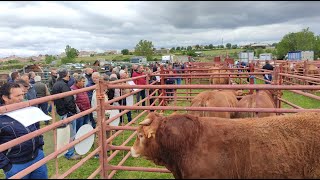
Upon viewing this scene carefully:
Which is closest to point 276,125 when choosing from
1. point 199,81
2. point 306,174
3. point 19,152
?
point 306,174

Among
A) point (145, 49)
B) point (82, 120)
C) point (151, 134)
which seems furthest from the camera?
point (145, 49)

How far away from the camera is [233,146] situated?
8.90ft

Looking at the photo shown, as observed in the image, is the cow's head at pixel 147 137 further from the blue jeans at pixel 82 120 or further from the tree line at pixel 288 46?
the tree line at pixel 288 46

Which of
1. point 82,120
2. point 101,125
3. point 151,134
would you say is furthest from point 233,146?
point 82,120

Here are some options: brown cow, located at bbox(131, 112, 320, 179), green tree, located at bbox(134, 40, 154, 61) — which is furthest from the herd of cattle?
green tree, located at bbox(134, 40, 154, 61)

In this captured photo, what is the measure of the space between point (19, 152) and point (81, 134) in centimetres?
80

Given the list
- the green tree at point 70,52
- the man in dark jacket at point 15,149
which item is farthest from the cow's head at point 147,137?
the green tree at point 70,52

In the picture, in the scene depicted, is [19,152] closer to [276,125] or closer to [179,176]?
[179,176]

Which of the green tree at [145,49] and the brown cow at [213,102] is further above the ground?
the green tree at [145,49]

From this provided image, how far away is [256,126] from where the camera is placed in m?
2.88

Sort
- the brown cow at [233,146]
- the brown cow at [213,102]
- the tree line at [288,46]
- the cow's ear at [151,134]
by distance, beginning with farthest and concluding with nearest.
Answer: the tree line at [288,46]
the brown cow at [213,102]
the cow's ear at [151,134]
the brown cow at [233,146]

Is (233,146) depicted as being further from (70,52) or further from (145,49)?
(145,49)

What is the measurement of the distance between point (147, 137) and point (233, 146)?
2.72ft

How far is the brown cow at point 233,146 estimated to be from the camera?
105 inches
